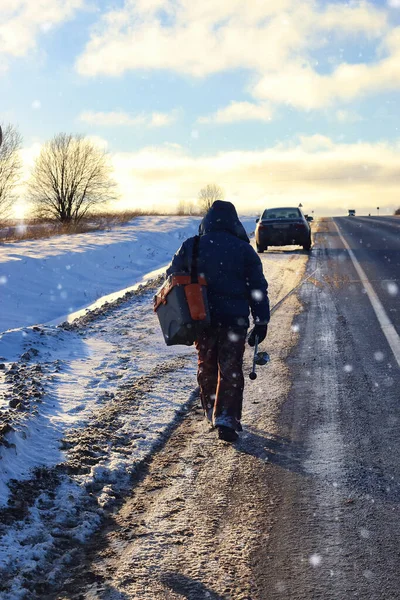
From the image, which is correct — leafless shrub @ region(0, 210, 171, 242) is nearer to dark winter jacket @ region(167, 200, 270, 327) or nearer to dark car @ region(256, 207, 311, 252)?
dark car @ region(256, 207, 311, 252)

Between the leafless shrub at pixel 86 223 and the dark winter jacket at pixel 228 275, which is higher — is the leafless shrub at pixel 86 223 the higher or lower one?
the higher one

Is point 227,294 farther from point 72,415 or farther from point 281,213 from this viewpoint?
point 281,213

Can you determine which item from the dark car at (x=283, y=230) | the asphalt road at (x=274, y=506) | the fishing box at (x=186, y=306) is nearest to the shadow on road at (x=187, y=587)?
the asphalt road at (x=274, y=506)

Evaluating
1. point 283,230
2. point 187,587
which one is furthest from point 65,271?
point 187,587

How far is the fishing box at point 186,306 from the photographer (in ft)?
14.0

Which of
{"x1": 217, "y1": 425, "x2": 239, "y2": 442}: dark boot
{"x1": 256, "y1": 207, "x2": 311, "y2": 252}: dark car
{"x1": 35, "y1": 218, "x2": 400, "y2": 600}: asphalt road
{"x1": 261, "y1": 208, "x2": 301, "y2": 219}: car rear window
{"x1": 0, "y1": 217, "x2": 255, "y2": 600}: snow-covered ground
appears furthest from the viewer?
{"x1": 261, "y1": 208, "x2": 301, "y2": 219}: car rear window

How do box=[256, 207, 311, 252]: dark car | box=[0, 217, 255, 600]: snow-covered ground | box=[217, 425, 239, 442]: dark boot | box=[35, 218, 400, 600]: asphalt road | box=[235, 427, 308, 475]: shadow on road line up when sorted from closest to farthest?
1. box=[35, 218, 400, 600]: asphalt road
2. box=[0, 217, 255, 600]: snow-covered ground
3. box=[235, 427, 308, 475]: shadow on road
4. box=[217, 425, 239, 442]: dark boot
5. box=[256, 207, 311, 252]: dark car

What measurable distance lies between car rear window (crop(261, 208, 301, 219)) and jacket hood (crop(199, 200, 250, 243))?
15501 mm

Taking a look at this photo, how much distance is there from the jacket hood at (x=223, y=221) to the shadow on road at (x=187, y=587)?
8.63ft

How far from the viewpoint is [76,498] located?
3426mm

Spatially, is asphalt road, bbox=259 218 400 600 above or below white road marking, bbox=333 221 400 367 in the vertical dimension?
below

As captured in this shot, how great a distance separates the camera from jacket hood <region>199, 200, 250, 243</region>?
14.9 ft

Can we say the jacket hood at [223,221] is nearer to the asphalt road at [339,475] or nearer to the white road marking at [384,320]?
the asphalt road at [339,475]

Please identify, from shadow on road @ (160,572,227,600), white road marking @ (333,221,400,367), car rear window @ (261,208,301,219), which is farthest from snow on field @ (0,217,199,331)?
shadow on road @ (160,572,227,600)
